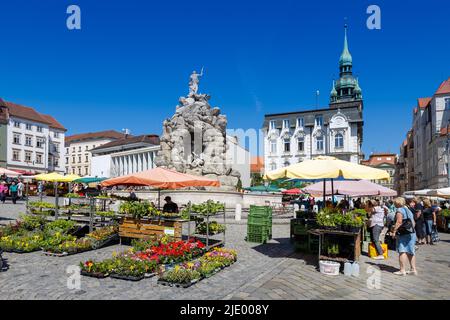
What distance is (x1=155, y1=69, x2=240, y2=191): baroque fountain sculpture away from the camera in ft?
117

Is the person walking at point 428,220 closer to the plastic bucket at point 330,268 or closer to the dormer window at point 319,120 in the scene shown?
the plastic bucket at point 330,268

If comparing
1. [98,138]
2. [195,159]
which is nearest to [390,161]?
[98,138]

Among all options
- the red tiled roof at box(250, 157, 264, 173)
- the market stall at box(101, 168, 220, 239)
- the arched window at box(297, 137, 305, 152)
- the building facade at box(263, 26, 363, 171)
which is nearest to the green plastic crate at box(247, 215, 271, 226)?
the market stall at box(101, 168, 220, 239)

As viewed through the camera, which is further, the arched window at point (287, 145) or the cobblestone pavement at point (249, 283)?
the arched window at point (287, 145)

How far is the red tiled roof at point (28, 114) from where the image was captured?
73250 mm

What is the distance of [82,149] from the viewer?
377ft

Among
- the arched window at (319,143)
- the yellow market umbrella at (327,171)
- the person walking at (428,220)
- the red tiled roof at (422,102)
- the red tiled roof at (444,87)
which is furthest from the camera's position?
the arched window at (319,143)

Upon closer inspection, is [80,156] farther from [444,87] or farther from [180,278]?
[180,278]

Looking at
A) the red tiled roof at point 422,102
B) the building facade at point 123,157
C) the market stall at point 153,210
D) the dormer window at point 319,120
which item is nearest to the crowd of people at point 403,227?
the market stall at point 153,210

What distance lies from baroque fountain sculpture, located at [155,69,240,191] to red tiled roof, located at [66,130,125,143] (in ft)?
273

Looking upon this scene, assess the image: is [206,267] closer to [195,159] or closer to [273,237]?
[273,237]

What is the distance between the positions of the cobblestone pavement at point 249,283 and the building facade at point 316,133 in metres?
65.7

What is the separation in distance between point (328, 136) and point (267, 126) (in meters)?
14.2

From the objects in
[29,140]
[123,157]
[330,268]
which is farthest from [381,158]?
[330,268]
